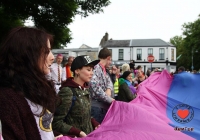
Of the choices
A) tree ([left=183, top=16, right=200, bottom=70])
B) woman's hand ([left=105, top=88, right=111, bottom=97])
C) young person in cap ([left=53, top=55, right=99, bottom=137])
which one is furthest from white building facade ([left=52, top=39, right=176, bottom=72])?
young person in cap ([left=53, top=55, right=99, bottom=137])

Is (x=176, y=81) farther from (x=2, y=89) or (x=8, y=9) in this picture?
(x=8, y=9)

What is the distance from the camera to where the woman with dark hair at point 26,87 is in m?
1.70

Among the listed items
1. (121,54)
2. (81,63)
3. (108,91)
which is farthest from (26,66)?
(121,54)

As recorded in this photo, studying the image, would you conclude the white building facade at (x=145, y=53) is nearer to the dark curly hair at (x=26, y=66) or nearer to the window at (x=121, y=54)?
the window at (x=121, y=54)

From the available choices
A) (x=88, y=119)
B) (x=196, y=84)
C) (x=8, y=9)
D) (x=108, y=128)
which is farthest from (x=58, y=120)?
(x=8, y=9)

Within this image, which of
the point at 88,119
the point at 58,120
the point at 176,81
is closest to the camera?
the point at 58,120

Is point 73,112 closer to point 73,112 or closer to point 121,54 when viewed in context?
point 73,112

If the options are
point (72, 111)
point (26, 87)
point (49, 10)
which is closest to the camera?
point (26, 87)

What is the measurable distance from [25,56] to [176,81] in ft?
17.2

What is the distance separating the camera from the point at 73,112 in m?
3.22

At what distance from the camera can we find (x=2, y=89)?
176 centimetres

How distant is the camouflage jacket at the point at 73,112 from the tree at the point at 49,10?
10.2m

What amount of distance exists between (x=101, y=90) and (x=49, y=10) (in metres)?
9.60

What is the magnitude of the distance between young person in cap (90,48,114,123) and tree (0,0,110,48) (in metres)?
8.06
